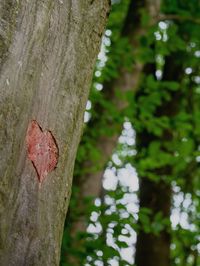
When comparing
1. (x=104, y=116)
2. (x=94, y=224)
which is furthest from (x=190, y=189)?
(x=94, y=224)

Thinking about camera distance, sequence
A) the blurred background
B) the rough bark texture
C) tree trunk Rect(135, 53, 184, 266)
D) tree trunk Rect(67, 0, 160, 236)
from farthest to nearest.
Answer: tree trunk Rect(135, 53, 184, 266) → tree trunk Rect(67, 0, 160, 236) → the blurred background → the rough bark texture

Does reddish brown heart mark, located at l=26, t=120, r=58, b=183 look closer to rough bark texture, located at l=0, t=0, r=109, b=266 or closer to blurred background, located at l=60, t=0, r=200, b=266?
rough bark texture, located at l=0, t=0, r=109, b=266

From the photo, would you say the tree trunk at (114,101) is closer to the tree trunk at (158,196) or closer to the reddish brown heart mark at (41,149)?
the tree trunk at (158,196)

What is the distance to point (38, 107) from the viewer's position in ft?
3.07

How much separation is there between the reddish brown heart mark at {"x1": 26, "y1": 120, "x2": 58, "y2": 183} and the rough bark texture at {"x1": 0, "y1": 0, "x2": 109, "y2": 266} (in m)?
0.01

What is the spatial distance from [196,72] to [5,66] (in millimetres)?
5151

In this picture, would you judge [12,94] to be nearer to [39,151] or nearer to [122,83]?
[39,151]

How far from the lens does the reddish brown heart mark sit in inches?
36.8

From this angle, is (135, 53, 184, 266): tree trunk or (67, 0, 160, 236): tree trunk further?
(135, 53, 184, 266): tree trunk

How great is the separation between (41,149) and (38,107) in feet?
0.30

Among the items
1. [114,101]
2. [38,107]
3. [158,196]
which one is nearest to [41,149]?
[38,107]

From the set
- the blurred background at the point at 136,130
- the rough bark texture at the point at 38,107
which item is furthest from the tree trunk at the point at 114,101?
the rough bark texture at the point at 38,107

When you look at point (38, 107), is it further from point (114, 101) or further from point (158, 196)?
point (158, 196)

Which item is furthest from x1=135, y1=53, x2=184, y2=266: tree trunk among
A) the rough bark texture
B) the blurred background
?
the rough bark texture
